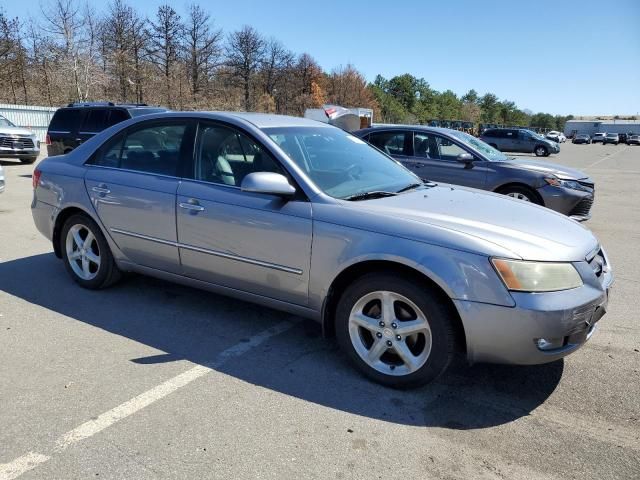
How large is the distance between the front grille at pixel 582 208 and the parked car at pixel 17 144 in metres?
15.2

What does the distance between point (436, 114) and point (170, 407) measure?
11823 centimetres

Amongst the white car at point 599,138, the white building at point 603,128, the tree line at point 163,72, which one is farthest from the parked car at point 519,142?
the white building at point 603,128

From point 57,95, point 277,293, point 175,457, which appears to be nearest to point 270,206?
point 277,293

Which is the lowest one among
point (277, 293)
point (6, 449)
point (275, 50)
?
point (6, 449)

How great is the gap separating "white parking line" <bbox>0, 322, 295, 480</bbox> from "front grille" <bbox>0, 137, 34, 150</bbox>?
14.8m

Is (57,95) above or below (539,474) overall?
above

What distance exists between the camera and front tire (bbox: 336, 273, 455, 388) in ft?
9.74

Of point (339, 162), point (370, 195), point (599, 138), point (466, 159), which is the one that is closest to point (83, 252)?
point (339, 162)

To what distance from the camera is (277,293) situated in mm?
3570

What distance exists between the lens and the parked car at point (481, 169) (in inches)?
316

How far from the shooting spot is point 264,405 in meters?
2.96

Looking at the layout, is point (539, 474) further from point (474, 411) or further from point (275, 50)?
point (275, 50)

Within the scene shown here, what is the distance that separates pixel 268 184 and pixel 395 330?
123 centimetres

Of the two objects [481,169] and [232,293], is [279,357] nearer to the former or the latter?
[232,293]
